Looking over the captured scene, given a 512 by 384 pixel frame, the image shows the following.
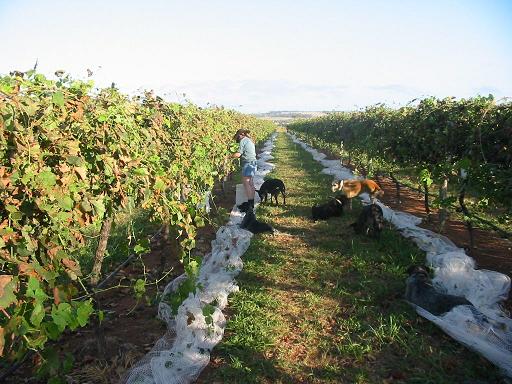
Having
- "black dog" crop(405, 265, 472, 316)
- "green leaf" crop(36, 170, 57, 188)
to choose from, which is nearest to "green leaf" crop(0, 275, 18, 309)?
"green leaf" crop(36, 170, 57, 188)

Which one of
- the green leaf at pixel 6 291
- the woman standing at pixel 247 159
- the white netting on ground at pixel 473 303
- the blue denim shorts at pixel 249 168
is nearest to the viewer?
the green leaf at pixel 6 291

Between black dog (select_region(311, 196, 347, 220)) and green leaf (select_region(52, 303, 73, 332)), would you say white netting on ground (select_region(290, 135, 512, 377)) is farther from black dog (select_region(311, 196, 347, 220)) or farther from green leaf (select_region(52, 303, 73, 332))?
green leaf (select_region(52, 303, 73, 332))

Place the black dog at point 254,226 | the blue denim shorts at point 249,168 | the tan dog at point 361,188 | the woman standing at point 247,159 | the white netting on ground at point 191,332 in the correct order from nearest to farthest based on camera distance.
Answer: the white netting on ground at point 191,332
the black dog at point 254,226
the tan dog at point 361,188
the woman standing at point 247,159
the blue denim shorts at point 249,168

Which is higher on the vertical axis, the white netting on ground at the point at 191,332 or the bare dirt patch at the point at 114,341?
the white netting on ground at the point at 191,332

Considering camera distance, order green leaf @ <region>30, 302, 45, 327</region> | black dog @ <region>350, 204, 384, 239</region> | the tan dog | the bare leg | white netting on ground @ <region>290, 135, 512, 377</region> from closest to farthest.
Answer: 1. green leaf @ <region>30, 302, 45, 327</region>
2. white netting on ground @ <region>290, 135, 512, 377</region>
3. black dog @ <region>350, 204, 384, 239</region>
4. the tan dog
5. the bare leg

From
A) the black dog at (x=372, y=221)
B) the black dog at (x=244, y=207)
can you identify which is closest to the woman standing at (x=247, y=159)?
the black dog at (x=244, y=207)

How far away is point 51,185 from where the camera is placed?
1896 mm

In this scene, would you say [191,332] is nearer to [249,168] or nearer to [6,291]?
[6,291]

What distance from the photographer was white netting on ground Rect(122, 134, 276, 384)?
3523 millimetres

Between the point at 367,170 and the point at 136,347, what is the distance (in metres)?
11.9

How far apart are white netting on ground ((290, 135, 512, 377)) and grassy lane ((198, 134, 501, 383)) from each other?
160 millimetres

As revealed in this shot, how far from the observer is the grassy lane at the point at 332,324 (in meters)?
3.78

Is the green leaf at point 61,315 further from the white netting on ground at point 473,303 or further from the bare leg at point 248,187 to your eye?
the bare leg at point 248,187

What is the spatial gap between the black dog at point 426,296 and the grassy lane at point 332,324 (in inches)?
7.0
